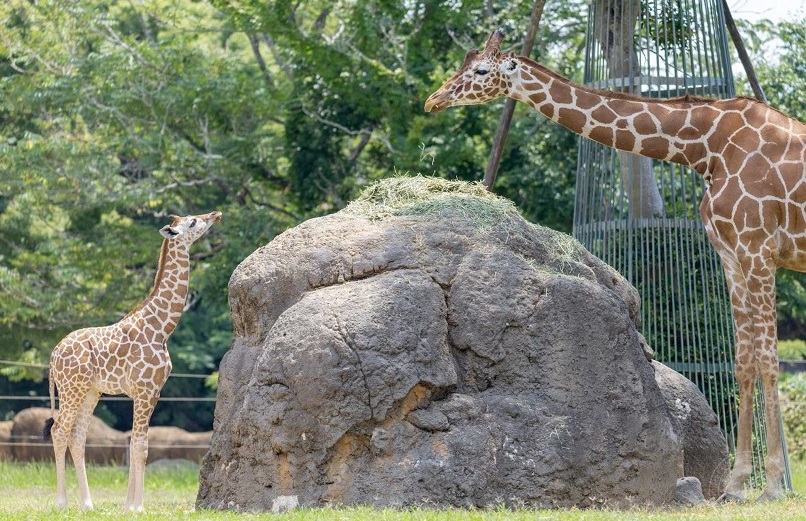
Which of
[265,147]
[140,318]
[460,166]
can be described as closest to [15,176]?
[265,147]

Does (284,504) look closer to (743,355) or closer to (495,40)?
(743,355)

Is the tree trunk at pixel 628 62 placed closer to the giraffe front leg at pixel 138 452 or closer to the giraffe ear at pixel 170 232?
the giraffe ear at pixel 170 232

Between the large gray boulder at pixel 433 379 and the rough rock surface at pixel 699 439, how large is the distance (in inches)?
20.7

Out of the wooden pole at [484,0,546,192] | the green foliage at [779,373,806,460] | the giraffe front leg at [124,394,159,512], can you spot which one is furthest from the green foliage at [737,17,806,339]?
the giraffe front leg at [124,394,159,512]

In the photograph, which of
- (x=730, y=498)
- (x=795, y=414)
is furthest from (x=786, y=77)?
(x=730, y=498)

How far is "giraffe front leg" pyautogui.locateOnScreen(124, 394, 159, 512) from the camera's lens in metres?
8.61

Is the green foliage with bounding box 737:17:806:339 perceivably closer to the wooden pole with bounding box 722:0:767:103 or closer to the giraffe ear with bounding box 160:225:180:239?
the wooden pole with bounding box 722:0:767:103

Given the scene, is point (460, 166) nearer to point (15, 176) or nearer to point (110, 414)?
point (15, 176)

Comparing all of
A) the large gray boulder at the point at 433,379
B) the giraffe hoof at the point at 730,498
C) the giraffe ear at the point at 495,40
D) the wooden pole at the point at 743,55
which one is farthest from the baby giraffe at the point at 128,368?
the wooden pole at the point at 743,55

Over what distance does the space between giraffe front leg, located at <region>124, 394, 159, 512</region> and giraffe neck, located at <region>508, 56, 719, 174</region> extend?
396cm

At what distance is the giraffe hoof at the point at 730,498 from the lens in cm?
858

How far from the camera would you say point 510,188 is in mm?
17641

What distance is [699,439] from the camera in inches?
362

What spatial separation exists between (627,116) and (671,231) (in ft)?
7.20
